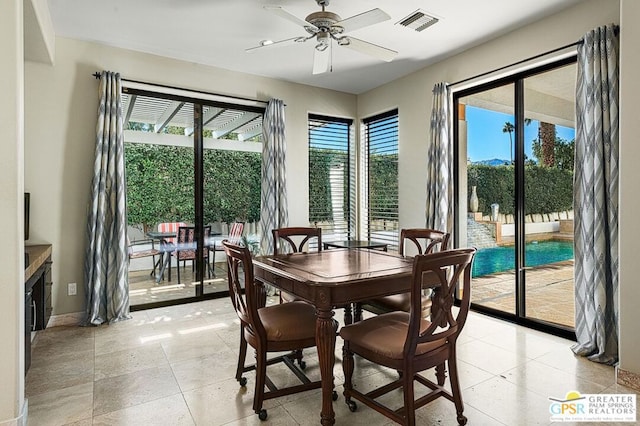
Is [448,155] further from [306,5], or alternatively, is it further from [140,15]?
[140,15]

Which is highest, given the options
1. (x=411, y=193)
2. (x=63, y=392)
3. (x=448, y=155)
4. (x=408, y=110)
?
(x=408, y=110)

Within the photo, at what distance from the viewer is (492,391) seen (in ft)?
7.76

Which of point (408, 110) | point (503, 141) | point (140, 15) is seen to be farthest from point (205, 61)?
point (503, 141)

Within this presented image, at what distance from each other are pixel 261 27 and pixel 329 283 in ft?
8.97

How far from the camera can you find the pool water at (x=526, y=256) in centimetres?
348

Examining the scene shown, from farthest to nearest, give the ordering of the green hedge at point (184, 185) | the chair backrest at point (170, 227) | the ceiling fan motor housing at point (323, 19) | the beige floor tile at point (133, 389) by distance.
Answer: the chair backrest at point (170, 227) → the green hedge at point (184, 185) → the ceiling fan motor housing at point (323, 19) → the beige floor tile at point (133, 389)

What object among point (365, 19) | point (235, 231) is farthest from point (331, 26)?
point (235, 231)

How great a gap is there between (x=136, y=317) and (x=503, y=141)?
438 centimetres

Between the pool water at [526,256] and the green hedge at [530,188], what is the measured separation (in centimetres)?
34

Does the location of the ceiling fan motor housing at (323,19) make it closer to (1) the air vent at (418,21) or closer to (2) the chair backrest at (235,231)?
(1) the air vent at (418,21)

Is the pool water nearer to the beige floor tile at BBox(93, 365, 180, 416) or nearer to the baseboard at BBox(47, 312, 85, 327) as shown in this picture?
the beige floor tile at BBox(93, 365, 180, 416)

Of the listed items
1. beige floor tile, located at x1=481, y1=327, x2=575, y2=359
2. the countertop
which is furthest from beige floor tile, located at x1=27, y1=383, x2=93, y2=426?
beige floor tile, located at x1=481, y1=327, x2=575, y2=359

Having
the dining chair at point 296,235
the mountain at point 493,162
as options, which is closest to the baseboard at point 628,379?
the dining chair at point 296,235

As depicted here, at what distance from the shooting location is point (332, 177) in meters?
5.66
